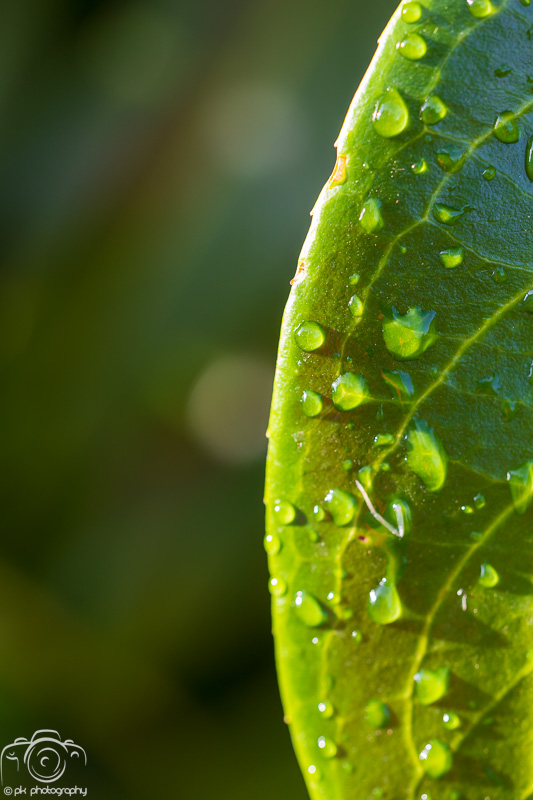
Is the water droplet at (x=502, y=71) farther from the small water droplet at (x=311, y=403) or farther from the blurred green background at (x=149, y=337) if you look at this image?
the blurred green background at (x=149, y=337)

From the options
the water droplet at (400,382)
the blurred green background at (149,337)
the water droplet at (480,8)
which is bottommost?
the blurred green background at (149,337)

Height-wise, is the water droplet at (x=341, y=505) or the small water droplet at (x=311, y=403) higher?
the small water droplet at (x=311, y=403)

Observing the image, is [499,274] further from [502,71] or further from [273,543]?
[273,543]

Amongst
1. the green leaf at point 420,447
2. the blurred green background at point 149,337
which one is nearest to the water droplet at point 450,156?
the green leaf at point 420,447

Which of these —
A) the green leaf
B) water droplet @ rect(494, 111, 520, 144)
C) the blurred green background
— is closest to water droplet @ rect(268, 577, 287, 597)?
the green leaf

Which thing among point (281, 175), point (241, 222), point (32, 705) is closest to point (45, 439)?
point (32, 705)

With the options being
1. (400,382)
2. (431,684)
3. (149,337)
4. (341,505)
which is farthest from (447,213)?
(149,337)
